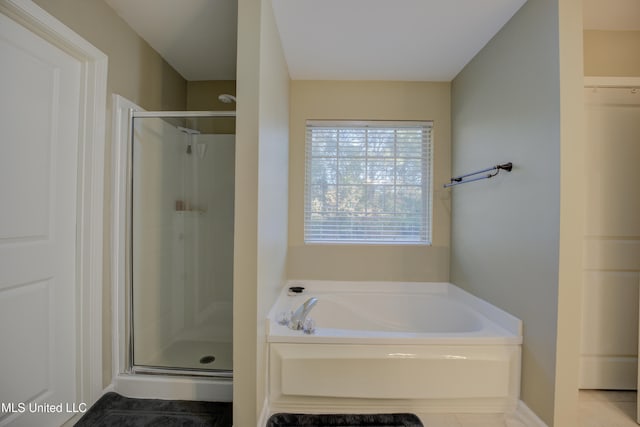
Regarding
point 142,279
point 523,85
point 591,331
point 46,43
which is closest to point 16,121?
point 46,43

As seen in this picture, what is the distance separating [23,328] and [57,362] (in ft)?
0.90

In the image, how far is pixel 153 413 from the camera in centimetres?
150

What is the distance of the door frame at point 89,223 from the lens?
4.90ft

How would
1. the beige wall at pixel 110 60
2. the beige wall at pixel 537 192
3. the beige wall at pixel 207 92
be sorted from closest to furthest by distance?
the beige wall at pixel 537 192 → the beige wall at pixel 110 60 → the beige wall at pixel 207 92

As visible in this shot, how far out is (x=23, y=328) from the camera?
1257mm

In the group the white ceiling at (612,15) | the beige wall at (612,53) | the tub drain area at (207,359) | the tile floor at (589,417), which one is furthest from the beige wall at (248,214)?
the beige wall at (612,53)

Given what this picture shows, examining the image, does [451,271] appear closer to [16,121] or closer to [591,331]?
[591,331]

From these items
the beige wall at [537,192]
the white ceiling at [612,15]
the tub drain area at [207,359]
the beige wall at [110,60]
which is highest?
the white ceiling at [612,15]

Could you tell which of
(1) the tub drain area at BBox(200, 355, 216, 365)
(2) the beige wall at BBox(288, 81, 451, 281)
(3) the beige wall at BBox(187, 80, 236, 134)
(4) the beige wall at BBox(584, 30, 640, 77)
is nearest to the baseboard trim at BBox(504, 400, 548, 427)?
(2) the beige wall at BBox(288, 81, 451, 281)

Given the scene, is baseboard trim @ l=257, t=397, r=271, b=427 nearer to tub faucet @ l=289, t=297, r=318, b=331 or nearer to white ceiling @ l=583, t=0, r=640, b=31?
tub faucet @ l=289, t=297, r=318, b=331

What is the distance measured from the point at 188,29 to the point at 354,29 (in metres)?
1.09

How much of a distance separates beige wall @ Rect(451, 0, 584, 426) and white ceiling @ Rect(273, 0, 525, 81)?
0.18 m

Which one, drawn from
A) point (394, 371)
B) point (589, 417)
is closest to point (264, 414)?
point (394, 371)

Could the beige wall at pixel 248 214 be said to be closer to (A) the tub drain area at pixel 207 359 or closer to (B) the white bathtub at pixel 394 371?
(B) the white bathtub at pixel 394 371
